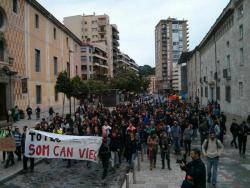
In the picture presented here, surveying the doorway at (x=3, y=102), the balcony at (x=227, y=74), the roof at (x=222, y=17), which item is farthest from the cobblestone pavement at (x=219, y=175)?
the balcony at (x=227, y=74)

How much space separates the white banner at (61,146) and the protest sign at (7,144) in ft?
3.15

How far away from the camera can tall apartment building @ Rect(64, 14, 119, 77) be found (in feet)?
356

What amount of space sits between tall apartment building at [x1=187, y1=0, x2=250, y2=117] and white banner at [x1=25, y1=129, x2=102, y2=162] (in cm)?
2080

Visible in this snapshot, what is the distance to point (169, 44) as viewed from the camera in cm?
17662

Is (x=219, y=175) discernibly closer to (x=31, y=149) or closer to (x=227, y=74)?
(x=31, y=149)

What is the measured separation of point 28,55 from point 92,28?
7349 cm

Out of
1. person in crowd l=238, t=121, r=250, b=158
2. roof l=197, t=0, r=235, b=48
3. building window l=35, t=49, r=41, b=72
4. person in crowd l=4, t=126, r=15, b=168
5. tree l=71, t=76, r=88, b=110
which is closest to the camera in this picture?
person in crowd l=4, t=126, r=15, b=168

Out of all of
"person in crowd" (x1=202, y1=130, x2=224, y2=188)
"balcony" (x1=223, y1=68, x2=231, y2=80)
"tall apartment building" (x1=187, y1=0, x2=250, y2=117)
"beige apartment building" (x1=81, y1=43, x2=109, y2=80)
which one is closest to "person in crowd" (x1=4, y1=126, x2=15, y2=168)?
"person in crowd" (x1=202, y1=130, x2=224, y2=188)

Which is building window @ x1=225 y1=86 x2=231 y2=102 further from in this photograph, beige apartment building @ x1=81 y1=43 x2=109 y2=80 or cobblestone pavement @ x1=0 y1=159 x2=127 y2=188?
beige apartment building @ x1=81 y1=43 x2=109 y2=80

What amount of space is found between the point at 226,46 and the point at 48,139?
99.0 ft

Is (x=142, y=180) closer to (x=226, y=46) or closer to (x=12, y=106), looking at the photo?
(x=12, y=106)

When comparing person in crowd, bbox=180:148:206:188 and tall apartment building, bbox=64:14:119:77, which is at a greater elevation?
tall apartment building, bbox=64:14:119:77

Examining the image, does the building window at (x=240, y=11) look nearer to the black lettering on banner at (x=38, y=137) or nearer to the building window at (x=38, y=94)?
the building window at (x=38, y=94)

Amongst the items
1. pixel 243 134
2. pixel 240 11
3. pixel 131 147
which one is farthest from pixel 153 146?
pixel 240 11
